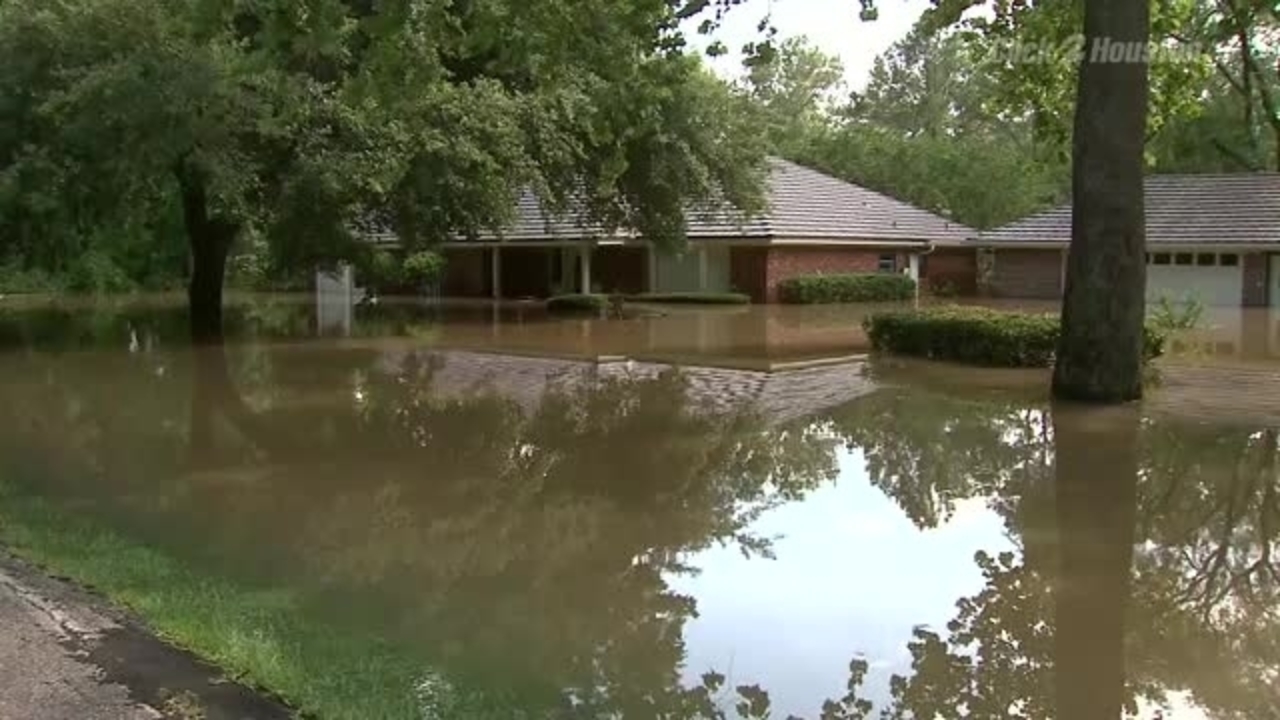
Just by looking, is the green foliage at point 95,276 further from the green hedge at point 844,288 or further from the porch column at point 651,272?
the green hedge at point 844,288

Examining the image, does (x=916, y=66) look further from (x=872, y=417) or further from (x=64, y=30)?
(x=872, y=417)

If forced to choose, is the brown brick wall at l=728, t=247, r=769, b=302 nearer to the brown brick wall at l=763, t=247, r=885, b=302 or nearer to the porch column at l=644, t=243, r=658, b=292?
the brown brick wall at l=763, t=247, r=885, b=302

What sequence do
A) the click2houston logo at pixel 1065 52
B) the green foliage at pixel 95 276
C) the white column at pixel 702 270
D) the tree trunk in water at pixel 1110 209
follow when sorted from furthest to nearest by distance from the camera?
1. the green foliage at pixel 95 276
2. the white column at pixel 702 270
3. the click2houston logo at pixel 1065 52
4. the tree trunk in water at pixel 1110 209

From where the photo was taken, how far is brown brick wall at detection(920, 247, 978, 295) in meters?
47.6

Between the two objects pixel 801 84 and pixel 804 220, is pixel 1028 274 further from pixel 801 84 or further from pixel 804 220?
pixel 801 84

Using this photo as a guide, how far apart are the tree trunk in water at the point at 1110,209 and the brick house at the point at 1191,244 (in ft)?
72.2

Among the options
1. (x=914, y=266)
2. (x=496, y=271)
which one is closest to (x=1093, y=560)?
(x=914, y=266)

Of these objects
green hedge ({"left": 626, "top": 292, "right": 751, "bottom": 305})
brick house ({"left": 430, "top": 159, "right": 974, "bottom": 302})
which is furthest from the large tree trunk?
green hedge ({"left": 626, "top": 292, "right": 751, "bottom": 305})

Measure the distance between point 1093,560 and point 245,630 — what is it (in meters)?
5.50

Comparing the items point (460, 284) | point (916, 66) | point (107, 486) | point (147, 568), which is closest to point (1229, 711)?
point (147, 568)

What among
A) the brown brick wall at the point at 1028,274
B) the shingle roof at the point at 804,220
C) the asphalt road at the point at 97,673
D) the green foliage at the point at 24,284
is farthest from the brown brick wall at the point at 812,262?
the asphalt road at the point at 97,673

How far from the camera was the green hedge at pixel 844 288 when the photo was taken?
40344 mm

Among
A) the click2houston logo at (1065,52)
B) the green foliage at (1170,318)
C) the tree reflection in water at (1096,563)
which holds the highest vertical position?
the click2houston logo at (1065,52)

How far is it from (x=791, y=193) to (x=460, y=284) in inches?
527
